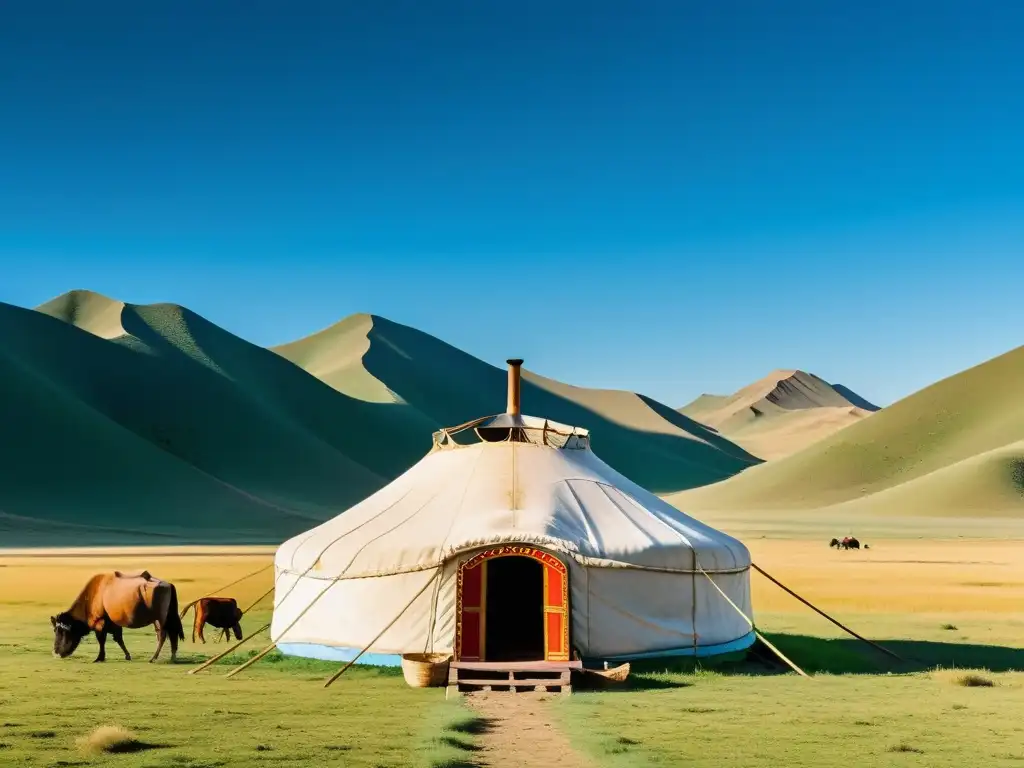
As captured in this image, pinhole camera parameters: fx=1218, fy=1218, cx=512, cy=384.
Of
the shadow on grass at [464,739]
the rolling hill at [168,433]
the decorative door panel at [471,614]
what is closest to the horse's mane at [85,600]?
the decorative door panel at [471,614]

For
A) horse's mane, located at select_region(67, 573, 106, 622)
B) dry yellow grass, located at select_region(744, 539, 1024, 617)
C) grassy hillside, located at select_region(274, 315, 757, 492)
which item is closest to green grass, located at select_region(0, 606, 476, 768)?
horse's mane, located at select_region(67, 573, 106, 622)

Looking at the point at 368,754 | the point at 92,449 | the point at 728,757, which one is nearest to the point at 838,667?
the point at 728,757

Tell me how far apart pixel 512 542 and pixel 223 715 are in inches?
160

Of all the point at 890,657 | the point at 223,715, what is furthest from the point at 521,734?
the point at 890,657

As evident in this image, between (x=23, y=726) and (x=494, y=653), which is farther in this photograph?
(x=494, y=653)

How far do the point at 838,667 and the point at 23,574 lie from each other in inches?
1095

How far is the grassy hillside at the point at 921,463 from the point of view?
326 ft

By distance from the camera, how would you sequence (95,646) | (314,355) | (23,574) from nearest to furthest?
1. (95,646)
2. (23,574)
3. (314,355)

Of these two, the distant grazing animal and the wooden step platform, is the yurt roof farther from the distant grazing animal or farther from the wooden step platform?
the distant grazing animal

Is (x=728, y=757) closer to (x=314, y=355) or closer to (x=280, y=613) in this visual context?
(x=280, y=613)

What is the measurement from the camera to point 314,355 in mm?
199625

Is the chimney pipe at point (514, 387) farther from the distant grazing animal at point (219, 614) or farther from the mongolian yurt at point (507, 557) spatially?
the distant grazing animal at point (219, 614)

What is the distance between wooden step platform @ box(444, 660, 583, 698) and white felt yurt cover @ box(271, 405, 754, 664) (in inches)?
33.4

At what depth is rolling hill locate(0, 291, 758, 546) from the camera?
7781 cm
